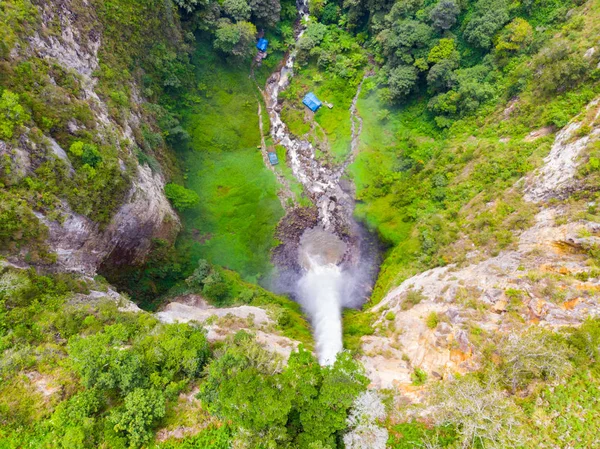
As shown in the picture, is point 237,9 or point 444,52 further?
point 237,9

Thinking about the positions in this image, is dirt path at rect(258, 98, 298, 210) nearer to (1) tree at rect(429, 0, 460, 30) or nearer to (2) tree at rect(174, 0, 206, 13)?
(2) tree at rect(174, 0, 206, 13)

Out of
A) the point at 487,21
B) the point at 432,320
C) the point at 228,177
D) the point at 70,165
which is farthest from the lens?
the point at 228,177

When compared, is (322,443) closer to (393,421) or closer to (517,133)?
(393,421)

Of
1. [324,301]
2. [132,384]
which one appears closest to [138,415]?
[132,384]

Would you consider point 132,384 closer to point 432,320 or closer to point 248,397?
point 248,397

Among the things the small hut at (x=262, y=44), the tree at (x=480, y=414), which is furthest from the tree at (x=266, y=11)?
the tree at (x=480, y=414)
